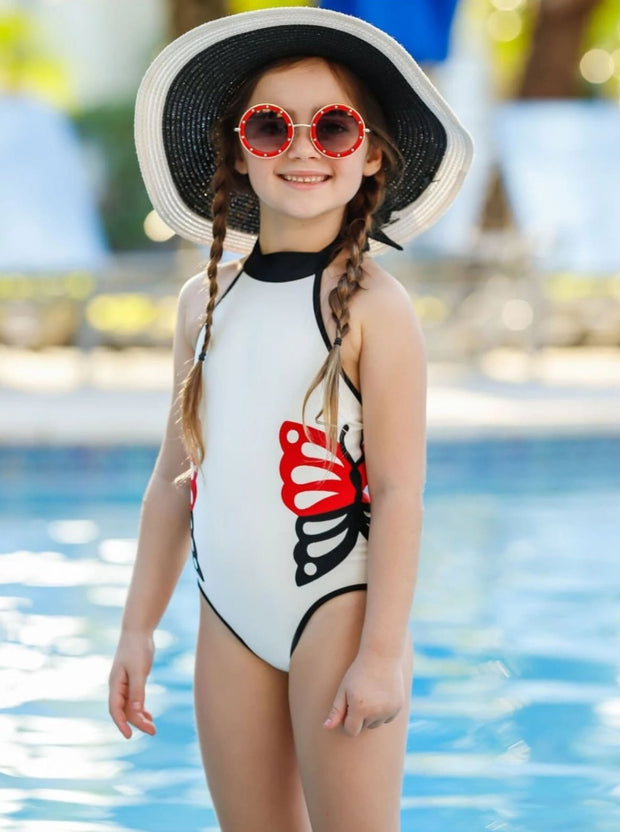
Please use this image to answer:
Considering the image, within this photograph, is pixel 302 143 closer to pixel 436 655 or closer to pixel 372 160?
pixel 372 160

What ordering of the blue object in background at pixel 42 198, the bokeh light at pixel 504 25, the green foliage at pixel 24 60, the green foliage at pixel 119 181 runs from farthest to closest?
the bokeh light at pixel 504 25 → the green foliage at pixel 24 60 → the green foliage at pixel 119 181 → the blue object in background at pixel 42 198

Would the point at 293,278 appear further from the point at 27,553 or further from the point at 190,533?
the point at 27,553

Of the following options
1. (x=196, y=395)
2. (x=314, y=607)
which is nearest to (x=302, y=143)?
(x=196, y=395)

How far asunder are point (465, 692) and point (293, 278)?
2.45 m

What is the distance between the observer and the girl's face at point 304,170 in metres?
2.18

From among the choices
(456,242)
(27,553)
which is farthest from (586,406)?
(27,553)

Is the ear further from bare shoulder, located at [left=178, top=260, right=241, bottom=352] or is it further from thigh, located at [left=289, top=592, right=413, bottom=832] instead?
thigh, located at [left=289, top=592, right=413, bottom=832]

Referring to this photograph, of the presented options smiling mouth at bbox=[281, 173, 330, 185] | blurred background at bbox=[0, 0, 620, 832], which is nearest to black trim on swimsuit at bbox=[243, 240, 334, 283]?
smiling mouth at bbox=[281, 173, 330, 185]

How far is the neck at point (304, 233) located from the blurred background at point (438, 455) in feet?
5.47

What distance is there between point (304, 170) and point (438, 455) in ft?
18.5

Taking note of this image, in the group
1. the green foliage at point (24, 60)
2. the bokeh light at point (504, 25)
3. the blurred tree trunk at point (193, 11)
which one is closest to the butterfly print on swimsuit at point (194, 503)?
the blurred tree trunk at point (193, 11)

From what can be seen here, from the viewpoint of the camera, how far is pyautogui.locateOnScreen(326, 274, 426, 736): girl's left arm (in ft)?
6.57

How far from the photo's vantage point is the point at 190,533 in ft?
7.80

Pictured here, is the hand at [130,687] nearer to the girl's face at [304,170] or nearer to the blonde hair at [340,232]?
the blonde hair at [340,232]
